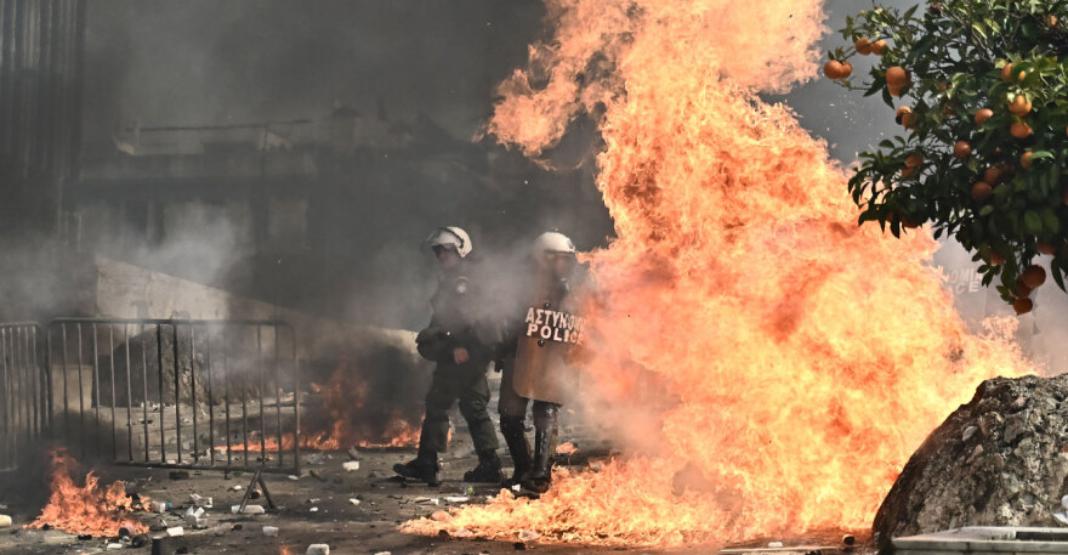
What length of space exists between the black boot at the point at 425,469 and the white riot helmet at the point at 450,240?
1796 millimetres

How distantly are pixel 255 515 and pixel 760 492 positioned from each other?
148 inches

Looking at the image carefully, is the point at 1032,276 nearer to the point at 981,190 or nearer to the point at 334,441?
the point at 981,190

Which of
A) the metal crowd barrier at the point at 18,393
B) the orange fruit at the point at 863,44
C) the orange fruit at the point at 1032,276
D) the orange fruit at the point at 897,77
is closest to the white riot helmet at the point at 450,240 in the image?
the metal crowd barrier at the point at 18,393

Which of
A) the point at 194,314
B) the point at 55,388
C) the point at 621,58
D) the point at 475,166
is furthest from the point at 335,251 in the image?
the point at 621,58

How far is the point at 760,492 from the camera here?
7.91m

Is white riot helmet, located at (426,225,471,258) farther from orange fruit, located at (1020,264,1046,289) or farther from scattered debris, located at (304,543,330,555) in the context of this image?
orange fruit, located at (1020,264,1046,289)

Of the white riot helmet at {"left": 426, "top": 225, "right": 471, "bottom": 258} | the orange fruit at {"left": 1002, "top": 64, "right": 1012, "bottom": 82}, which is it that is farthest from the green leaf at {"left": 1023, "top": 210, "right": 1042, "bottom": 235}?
the white riot helmet at {"left": 426, "top": 225, "right": 471, "bottom": 258}

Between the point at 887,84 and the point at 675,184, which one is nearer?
the point at 887,84

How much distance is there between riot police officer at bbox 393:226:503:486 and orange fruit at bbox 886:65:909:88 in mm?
6059

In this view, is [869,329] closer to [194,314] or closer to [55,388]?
[55,388]

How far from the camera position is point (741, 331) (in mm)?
8531

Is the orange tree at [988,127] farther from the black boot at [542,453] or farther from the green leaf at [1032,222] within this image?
the black boot at [542,453]

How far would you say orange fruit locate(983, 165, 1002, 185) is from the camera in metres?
4.19

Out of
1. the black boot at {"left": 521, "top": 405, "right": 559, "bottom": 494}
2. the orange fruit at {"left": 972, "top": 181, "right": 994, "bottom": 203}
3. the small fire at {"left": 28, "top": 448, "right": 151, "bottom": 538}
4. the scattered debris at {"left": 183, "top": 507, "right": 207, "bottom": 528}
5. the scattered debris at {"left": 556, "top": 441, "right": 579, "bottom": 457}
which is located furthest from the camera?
the scattered debris at {"left": 556, "top": 441, "right": 579, "bottom": 457}
